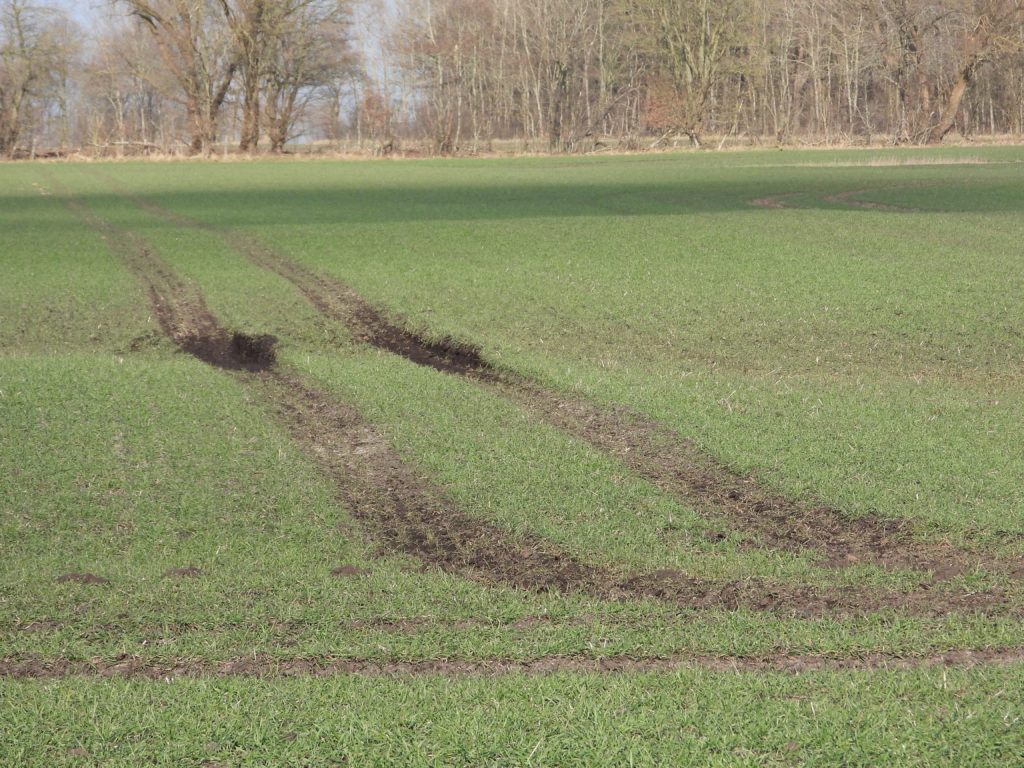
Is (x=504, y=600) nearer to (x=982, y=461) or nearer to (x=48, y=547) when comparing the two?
(x=48, y=547)

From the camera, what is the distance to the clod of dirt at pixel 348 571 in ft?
21.7

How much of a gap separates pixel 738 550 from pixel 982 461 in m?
3.02

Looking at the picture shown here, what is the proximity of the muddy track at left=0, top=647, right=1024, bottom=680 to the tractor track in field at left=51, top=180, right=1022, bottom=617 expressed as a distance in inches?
26.4

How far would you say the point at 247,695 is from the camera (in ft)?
16.0

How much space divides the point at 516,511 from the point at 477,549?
0.72 meters

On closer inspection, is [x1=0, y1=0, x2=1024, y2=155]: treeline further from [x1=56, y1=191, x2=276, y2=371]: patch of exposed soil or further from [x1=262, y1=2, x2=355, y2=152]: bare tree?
[x1=56, y1=191, x2=276, y2=371]: patch of exposed soil

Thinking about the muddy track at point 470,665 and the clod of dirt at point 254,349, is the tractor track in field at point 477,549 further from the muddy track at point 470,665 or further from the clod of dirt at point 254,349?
the clod of dirt at point 254,349

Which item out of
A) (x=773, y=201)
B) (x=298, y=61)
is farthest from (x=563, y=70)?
(x=773, y=201)

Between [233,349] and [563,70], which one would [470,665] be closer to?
[233,349]

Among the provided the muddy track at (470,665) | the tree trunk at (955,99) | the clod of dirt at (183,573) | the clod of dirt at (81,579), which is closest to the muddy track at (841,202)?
the muddy track at (470,665)

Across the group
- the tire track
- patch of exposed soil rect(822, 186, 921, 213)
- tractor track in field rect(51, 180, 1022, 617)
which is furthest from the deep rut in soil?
patch of exposed soil rect(822, 186, 921, 213)

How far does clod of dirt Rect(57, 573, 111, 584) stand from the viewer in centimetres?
642

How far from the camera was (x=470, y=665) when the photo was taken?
532 centimetres

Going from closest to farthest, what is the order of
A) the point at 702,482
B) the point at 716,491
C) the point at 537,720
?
the point at 537,720, the point at 716,491, the point at 702,482
